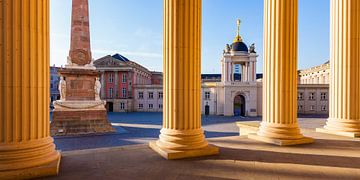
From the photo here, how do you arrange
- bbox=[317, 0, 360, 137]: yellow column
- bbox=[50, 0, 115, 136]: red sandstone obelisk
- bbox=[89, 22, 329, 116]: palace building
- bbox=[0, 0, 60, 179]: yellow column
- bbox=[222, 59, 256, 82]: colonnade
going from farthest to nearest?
bbox=[89, 22, 329, 116]: palace building
bbox=[222, 59, 256, 82]: colonnade
bbox=[50, 0, 115, 136]: red sandstone obelisk
bbox=[317, 0, 360, 137]: yellow column
bbox=[0, 0, 60, 179]: yellow column

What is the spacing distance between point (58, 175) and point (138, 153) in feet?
8.92

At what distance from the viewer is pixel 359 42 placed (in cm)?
1183

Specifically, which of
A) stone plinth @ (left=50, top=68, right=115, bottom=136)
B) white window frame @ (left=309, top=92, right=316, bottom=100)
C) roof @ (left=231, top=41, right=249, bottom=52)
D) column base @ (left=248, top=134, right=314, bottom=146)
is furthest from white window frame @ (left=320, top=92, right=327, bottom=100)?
column base @ (left=248, top=134, right=314, bottom=146)

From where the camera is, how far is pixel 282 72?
10023 mm

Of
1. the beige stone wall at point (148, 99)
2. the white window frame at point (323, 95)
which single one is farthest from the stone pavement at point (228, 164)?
the beige stone wall at point (148, 99)

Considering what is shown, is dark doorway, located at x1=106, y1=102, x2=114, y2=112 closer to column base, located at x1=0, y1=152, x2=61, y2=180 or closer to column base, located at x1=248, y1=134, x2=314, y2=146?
column base, located at x1=248, y1=134, x2=314, y2=146

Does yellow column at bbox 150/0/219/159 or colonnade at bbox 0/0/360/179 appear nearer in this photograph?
colonnade at bbox 0/0/360/179

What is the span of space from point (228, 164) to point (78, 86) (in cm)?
2262

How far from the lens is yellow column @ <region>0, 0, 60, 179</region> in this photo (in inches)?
224

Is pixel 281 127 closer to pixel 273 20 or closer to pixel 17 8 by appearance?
pixel 273 20

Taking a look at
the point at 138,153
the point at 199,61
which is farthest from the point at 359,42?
the point at 138,153

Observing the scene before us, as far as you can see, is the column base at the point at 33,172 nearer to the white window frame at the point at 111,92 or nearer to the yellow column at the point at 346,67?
the yellow column at the point at 346,67

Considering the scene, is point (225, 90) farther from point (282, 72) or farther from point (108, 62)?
point (282, 72)

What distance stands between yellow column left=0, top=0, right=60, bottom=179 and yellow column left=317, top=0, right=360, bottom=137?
13716 millimetres
